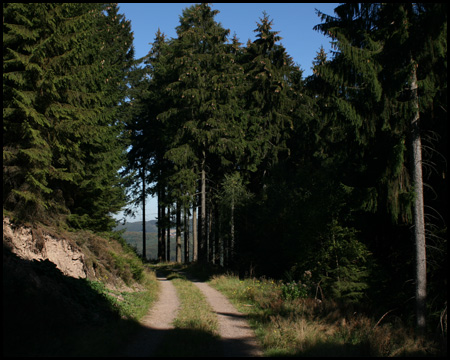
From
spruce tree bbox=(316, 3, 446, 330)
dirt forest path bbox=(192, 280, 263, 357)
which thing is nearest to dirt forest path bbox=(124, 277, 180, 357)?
dirt forest path bbox=(192, 280, 263, 357)

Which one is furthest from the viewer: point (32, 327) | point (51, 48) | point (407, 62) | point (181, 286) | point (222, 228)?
point (222, 228)

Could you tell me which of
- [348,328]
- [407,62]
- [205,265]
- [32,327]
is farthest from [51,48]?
[205,265]

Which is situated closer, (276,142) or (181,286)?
(181,286)

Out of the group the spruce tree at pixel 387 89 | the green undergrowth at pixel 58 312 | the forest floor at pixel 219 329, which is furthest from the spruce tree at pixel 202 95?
the spruce tree at pixel 387 89

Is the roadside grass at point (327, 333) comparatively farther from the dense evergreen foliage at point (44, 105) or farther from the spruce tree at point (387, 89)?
the dense evergreen foliage at point (44, 105)

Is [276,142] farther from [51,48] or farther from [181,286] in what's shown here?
[51,48]

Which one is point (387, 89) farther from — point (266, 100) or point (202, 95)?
point (266, 100)

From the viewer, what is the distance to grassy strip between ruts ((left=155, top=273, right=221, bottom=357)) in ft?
22.9

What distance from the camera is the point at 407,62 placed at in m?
10.0

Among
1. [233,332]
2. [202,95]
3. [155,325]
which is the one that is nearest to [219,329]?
[233,332]

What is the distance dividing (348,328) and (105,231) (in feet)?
42.1

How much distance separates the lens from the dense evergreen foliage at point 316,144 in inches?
390

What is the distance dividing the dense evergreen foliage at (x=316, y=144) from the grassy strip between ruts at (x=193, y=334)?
462 cm

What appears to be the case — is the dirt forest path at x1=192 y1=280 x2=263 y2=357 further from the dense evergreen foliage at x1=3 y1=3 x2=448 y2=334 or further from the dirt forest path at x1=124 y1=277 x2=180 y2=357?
the dense evergreen foliage at x1=3 y1=3 x2=448 y2=334
